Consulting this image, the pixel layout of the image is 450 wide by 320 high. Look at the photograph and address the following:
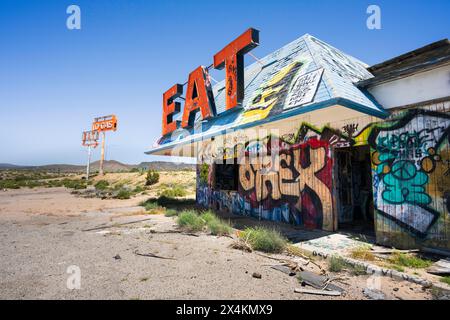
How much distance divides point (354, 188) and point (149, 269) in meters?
8.84

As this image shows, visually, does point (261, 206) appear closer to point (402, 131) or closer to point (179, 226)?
point (179, 226)

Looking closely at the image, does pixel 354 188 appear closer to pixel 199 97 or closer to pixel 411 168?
pixel 411 168

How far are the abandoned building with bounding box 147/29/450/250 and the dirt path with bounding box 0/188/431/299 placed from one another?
2.66 metres

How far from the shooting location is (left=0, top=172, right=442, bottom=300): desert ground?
13.1 feet

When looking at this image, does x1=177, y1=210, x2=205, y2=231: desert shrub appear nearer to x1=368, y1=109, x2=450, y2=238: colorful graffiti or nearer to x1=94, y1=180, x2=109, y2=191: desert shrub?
x1=368, y1=109, x2=450, y2=238: colorful graffiti

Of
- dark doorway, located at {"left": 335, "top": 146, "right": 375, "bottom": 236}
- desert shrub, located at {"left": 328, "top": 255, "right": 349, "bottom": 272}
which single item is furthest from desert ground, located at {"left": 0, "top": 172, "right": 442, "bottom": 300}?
dark doorway, located at {"left": 335, "top": 146, "right": 375, "bottom": 236}

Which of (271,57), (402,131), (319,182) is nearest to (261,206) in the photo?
(319,182)

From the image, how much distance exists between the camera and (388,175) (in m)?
6.57

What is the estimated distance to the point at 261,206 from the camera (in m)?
10.9

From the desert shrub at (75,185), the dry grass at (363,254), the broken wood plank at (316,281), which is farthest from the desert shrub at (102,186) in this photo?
the broken wood plank at (316,281)

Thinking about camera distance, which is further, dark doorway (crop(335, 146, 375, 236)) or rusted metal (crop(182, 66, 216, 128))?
rusted metal (crop(182, 66, 216, 128))

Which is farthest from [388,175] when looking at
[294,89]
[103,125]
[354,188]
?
[103,125]

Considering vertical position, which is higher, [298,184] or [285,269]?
[298,184]

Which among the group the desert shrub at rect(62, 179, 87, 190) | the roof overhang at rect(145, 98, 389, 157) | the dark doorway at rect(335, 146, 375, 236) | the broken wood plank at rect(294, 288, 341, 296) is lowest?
the desert shrub at rect(62, 179, 87, 190)
